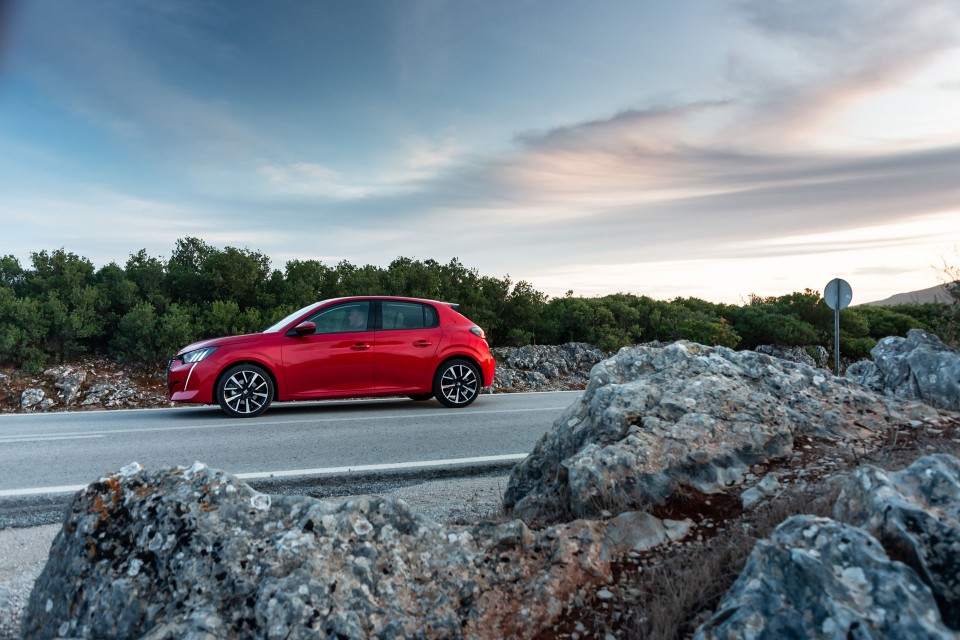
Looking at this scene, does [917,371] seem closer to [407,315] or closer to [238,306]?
[407,315]

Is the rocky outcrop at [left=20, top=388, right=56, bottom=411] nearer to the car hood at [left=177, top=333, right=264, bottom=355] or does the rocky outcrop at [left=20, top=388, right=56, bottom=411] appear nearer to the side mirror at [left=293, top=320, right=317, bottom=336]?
the car hood at [left=177, top=333, right=264, bottom=355]

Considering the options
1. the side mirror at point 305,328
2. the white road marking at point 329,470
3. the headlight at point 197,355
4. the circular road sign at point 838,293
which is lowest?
the white road marking at point 329,470

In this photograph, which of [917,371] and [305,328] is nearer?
[917,371]

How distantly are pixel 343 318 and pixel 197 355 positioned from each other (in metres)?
2.03

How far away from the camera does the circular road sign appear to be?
16094 mm

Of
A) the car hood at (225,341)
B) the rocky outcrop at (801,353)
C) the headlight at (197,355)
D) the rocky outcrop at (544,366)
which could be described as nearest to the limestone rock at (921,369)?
the car hood at (225,341)

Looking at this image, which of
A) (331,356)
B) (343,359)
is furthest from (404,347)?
(331,356)

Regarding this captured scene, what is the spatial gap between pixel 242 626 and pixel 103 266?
49.8ft

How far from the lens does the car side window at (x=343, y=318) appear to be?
941 cm

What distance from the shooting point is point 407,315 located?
9.88 m

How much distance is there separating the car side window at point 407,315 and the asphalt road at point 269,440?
1.25m

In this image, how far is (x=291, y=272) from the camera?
631 inches

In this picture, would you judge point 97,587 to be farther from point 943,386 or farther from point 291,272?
point 291,272

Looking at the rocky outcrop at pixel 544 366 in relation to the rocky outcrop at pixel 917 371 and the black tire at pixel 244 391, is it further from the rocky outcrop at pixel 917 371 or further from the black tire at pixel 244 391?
the rocky outcrop at pixel 917 371
